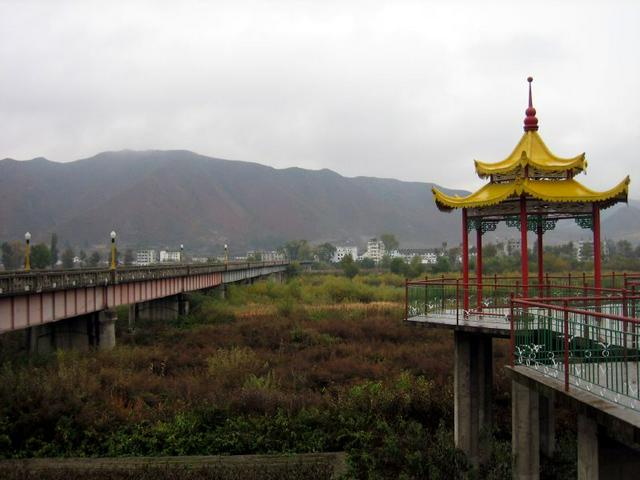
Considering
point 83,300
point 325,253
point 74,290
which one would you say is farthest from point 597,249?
point 325,253

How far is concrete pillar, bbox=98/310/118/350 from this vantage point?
29.6m

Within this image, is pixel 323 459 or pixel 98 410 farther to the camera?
pixel 98 410

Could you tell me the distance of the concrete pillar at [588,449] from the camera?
25.1 ft

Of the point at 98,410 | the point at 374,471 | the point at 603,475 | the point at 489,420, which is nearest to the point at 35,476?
the point at 98,410

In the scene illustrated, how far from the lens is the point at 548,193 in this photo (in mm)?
13000

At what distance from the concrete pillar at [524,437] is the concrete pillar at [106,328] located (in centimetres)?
2433

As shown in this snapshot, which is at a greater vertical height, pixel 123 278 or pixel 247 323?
pixel 123 278

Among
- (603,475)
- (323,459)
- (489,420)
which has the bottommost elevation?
(323,459)

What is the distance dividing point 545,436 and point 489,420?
5.96 feet

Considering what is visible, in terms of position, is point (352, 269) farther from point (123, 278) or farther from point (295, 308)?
point (123, 278)

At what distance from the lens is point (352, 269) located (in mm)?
90562

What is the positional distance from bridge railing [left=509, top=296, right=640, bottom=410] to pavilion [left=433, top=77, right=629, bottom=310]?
2.50 metres

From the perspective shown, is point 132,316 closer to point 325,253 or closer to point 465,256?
point 465,256

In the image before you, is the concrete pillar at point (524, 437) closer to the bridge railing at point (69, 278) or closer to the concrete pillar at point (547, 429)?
the concrete pillar at point (547, 429)
